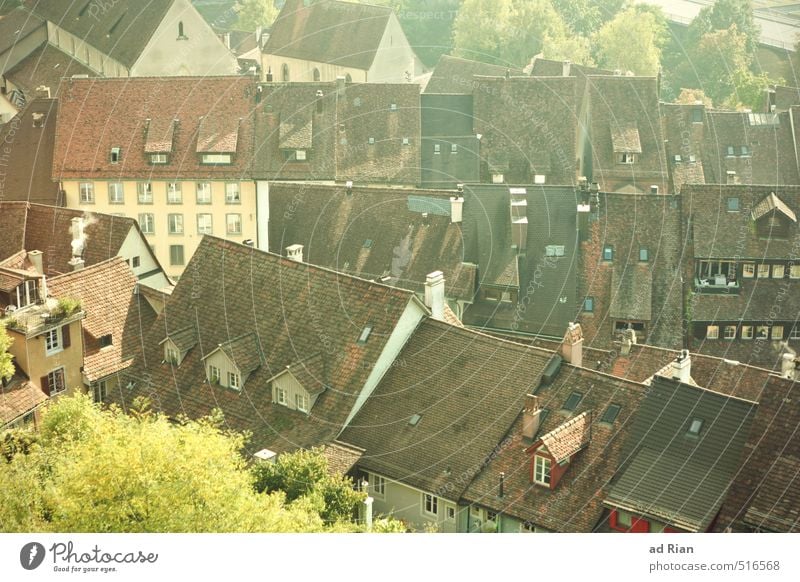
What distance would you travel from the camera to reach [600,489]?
47.7ft

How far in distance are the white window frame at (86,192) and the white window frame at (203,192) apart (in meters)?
1.94

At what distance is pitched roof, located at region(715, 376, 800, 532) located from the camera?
1280cm

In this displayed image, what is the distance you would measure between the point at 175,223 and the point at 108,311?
21.3ft

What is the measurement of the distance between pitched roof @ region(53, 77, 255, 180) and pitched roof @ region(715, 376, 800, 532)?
13529mm

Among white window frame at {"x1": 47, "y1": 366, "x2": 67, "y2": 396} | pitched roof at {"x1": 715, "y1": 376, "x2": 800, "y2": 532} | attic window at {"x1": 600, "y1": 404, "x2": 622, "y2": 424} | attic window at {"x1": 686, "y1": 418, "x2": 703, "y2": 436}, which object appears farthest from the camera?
white window frame at {"x1": 47, "y1": 366, "x2": 67, "y2": 396}

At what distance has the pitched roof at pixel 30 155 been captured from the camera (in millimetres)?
24828

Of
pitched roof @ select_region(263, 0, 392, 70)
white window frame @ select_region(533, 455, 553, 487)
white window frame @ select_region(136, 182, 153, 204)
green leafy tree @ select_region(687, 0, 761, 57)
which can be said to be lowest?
white window frame @ select_region(533, 455, 553, 487)

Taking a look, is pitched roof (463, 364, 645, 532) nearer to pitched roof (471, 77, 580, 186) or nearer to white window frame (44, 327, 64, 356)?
white window frame (44, 327, 64, 356)

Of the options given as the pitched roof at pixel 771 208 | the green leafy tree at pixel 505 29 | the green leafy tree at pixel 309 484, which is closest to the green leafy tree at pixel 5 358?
the green leafy tree at pixel 309 484

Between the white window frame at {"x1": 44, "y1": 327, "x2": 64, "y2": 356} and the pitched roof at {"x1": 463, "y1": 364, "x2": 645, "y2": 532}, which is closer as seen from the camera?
the pitched roof at {"x1": 463, "y1": 364, "x2": 645, "y2": 532}

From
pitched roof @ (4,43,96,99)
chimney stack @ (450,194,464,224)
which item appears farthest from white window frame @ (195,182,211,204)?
pitched roof @ (4,43,96,99)
